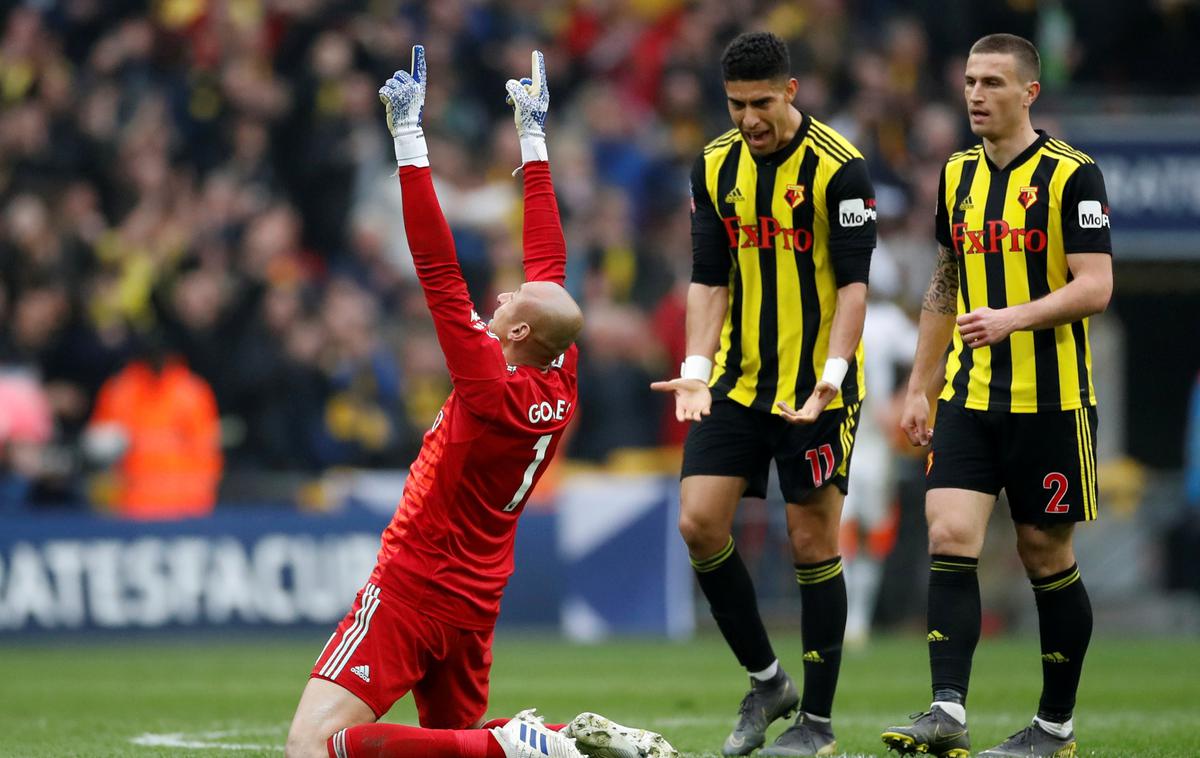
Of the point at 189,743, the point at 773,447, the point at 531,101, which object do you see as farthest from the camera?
the point at 189,743

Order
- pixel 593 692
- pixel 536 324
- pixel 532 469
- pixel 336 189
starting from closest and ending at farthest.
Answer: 1. pixel 536 324
2. pixel 532 469
3. pixel 593 692
4. pixel 336 189

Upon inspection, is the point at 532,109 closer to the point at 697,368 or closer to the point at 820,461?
the point at 697,368

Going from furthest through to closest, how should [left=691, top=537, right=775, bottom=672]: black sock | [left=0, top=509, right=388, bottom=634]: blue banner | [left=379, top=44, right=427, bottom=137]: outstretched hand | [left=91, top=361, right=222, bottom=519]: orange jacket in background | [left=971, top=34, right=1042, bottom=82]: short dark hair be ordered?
[left=91, top=361, right=222, bottom=519]: orange jacket in background → [left=0, top=509, right=388, bottom=634]: blue banner → [left=691, top=537, right=775, bottom=672]: black sock → [left=971, top=34, right=1042, bottom=82]: short dark hair → [left=379, top=44, right=427, bottom=137]: outstretched hand

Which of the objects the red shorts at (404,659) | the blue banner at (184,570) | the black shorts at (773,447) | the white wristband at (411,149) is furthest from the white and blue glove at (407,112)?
the blue banner at (184,570)

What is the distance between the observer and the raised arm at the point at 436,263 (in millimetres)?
5461

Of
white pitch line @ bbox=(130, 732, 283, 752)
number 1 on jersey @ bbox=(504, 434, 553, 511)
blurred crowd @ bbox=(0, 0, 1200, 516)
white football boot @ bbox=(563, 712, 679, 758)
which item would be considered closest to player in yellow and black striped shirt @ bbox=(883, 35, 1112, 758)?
white football boot @ bbox=(563, 712, 679, 758)

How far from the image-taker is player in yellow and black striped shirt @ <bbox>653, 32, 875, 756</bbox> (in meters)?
6.72

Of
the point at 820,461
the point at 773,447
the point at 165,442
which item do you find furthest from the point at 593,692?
the point at 165,442

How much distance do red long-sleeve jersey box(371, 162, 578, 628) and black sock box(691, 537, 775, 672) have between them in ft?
4.01

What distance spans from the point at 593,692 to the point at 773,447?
297 cm

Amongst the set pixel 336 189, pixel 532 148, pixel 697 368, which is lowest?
pixel 697 368

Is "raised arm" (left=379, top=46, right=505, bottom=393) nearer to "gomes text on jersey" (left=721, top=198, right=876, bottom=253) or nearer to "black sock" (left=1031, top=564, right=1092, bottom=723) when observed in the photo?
"gomes text on jersey" (left=721, top=198, right=876, bottom=253)

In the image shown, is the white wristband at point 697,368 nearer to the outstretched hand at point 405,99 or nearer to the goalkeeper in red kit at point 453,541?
the goalkeeper in red kit at point 453,541

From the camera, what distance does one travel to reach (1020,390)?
6266 millimetres
